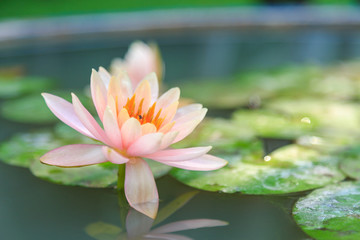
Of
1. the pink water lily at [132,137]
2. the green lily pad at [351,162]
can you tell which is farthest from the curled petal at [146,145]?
the green lily pad at [351,162]

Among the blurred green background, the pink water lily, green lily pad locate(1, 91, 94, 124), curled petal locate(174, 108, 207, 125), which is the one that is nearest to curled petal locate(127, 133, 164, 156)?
the pink water lily

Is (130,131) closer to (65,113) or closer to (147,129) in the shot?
(147,129)

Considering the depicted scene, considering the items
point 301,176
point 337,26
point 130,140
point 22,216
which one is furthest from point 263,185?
point 337,26

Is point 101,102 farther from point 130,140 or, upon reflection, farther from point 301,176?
point 301,176

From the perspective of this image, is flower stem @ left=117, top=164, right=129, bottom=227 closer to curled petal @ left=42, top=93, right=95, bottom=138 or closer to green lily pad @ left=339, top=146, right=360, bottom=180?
curled petal @ left=42, top=93, right=95, bottom=138

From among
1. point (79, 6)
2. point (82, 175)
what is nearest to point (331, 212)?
point (82, 175)

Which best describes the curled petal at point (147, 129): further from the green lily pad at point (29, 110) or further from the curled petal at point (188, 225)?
the green lily pad at point (29, 110)
